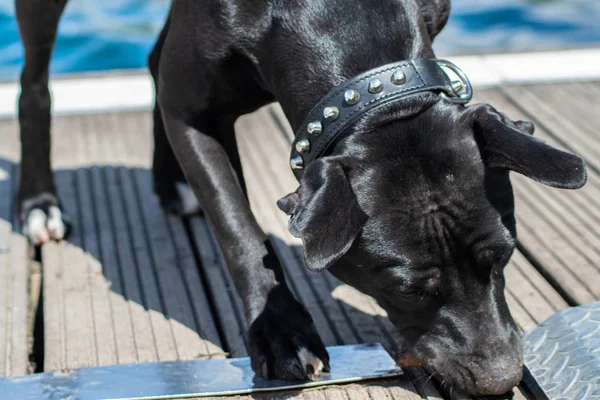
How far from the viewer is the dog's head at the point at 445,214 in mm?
2145

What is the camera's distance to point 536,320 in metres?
2.70

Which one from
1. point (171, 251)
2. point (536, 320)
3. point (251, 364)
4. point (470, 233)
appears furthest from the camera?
point (171, 251)

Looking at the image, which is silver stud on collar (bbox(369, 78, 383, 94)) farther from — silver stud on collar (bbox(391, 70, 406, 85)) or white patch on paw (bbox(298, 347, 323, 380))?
white patch on paw (bbox(298, 347, 323, 380))

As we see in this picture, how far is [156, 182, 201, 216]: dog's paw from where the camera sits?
3.50 m

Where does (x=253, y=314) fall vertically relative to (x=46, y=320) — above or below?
above

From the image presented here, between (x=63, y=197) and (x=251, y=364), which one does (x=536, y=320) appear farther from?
(x=63, y=197)

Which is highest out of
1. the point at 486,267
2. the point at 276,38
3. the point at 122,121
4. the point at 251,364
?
the point at 276,38

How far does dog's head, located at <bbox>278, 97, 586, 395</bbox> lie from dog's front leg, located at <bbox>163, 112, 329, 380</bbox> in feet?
1.04

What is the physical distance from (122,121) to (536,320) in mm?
2403

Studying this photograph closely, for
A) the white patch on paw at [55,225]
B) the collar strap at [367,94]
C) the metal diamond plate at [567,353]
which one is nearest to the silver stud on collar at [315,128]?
the collar strap at [367,94]

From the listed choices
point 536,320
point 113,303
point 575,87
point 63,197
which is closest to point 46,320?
point 113,303

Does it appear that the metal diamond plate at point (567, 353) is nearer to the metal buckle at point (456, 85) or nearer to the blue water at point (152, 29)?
the metal buckle at point (456, 85)

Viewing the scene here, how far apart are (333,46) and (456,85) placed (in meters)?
0.33

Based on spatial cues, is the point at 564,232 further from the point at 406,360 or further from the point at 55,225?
the point at 55,225
